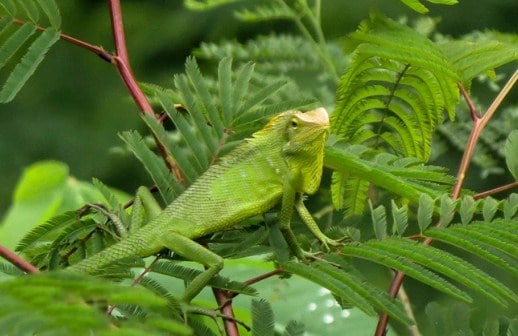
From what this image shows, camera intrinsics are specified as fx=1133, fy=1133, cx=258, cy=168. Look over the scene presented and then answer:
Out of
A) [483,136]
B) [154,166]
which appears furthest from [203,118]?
[483,136]

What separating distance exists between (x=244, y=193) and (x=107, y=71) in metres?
6.13

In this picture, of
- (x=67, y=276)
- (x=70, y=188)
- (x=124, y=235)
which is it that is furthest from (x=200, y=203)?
(x=70, y=188)

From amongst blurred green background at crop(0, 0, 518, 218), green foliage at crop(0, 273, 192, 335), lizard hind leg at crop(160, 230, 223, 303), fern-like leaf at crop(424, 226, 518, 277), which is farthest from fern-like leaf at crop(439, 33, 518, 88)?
blurred green background at crop(0, 0, 518, 218)

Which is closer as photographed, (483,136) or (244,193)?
(244,193)

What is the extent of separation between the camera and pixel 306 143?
207cm

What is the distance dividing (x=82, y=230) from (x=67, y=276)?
0.72 meters

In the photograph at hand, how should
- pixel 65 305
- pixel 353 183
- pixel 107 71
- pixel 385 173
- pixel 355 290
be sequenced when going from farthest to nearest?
pixel 107 71 < pixel 353 183 < pixel 385 173 < pixel 355 290 < pixel 65 305

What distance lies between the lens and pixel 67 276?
111cm

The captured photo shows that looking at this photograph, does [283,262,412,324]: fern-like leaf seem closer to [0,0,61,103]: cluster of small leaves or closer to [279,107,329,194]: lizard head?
[279,107,329,194]: lizard head

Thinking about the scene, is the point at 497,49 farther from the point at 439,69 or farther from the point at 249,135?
the point at 249,135

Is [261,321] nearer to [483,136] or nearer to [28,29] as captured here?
[28,29]

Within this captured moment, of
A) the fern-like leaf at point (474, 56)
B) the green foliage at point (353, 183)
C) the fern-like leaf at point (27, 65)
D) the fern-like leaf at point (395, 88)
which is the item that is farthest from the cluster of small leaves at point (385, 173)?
the fern-like leaf at point (27, 65)

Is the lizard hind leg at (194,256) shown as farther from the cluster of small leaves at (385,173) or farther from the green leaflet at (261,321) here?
the cluster of small leaves at (385,173)

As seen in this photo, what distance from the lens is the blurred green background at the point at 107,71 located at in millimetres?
6594
